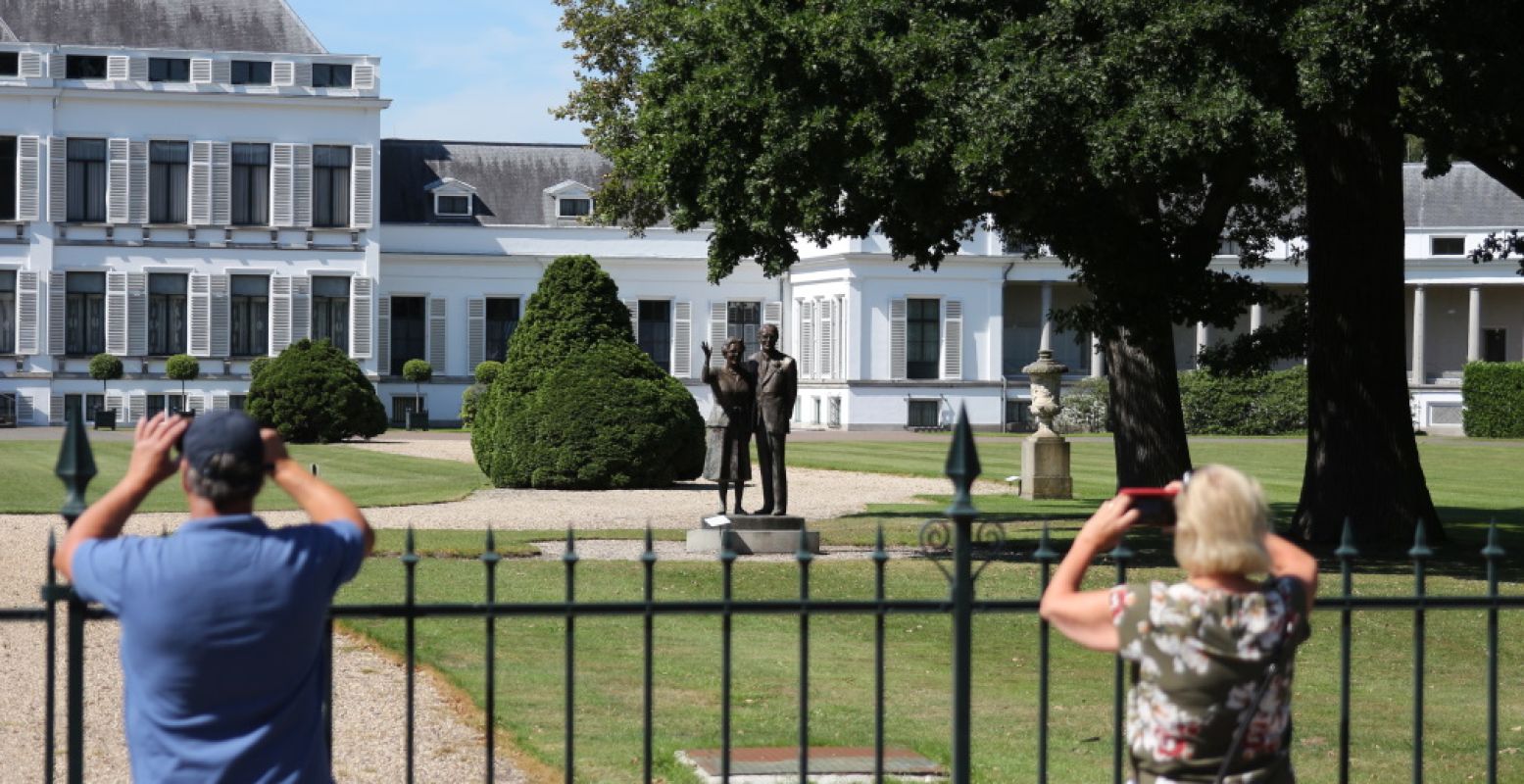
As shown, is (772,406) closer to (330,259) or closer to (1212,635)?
(1212,635)

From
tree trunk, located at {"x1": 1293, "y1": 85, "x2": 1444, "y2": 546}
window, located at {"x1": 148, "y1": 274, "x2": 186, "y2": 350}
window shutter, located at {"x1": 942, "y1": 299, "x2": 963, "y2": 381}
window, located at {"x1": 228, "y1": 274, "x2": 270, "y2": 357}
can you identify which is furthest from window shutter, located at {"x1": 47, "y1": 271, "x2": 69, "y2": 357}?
tree trunk, located at {"x1": 1293, "y1": 85, "x2": 1444, "y2": 546}

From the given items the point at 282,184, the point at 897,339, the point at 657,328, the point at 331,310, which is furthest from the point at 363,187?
the point at 897,339

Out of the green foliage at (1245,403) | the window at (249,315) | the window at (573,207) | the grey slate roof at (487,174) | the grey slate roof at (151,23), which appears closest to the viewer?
the grey slate roof at (151,23)

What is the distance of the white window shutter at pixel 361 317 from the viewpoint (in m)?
51.4

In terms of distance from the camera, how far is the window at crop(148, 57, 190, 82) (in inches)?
1925

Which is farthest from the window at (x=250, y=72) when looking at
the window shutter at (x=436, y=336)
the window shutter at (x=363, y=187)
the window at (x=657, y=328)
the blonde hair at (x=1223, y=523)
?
the blonde hair at (x=1223, y=523)

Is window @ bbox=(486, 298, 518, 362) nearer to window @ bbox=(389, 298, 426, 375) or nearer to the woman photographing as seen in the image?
window @ bbox=(389, 298, 426, 375)

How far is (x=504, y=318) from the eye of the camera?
55344 mm

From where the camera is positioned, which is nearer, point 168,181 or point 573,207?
point 168,181

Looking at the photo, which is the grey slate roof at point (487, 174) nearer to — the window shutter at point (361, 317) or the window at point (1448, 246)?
→ the window shutter at point (361, 317)

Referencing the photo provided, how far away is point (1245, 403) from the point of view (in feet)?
163

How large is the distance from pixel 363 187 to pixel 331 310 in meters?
3.50

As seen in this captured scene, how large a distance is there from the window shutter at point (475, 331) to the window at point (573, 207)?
3719 millimetres

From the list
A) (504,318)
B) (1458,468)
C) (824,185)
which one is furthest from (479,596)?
(504,318)
